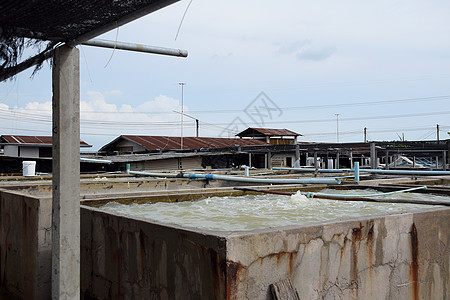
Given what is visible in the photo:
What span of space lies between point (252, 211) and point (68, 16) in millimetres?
3681

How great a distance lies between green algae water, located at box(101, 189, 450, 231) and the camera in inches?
191

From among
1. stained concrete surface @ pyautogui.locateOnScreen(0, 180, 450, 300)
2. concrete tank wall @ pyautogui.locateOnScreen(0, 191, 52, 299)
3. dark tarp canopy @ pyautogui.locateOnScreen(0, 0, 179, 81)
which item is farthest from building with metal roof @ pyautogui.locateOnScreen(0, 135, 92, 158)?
dark tarp canopy @ pyautogui.locateOnScreen(0, 0, 179, 81)

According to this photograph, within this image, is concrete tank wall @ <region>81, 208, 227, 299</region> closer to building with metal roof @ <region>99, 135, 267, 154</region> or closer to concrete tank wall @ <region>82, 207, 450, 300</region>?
concrete tank wall @ <region>82, 207, 450, 300</region>

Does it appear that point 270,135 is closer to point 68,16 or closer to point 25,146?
point 25,146

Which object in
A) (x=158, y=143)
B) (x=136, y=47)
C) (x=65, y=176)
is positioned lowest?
(x=65, y=176)

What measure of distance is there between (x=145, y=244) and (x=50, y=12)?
6.50ft

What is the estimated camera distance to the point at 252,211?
18.7ft

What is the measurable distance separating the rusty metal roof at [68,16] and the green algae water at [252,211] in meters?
2.20

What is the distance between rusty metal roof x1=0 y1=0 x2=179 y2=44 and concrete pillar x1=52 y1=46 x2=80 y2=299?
0.62 ft

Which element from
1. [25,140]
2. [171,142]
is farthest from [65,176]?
[171,142]

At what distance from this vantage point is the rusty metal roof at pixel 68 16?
2650mm

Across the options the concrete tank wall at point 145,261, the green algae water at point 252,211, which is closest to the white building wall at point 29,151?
the green algae water at point 252,211

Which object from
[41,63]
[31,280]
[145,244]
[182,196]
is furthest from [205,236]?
[182,196]

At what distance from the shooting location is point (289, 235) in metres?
3.17
